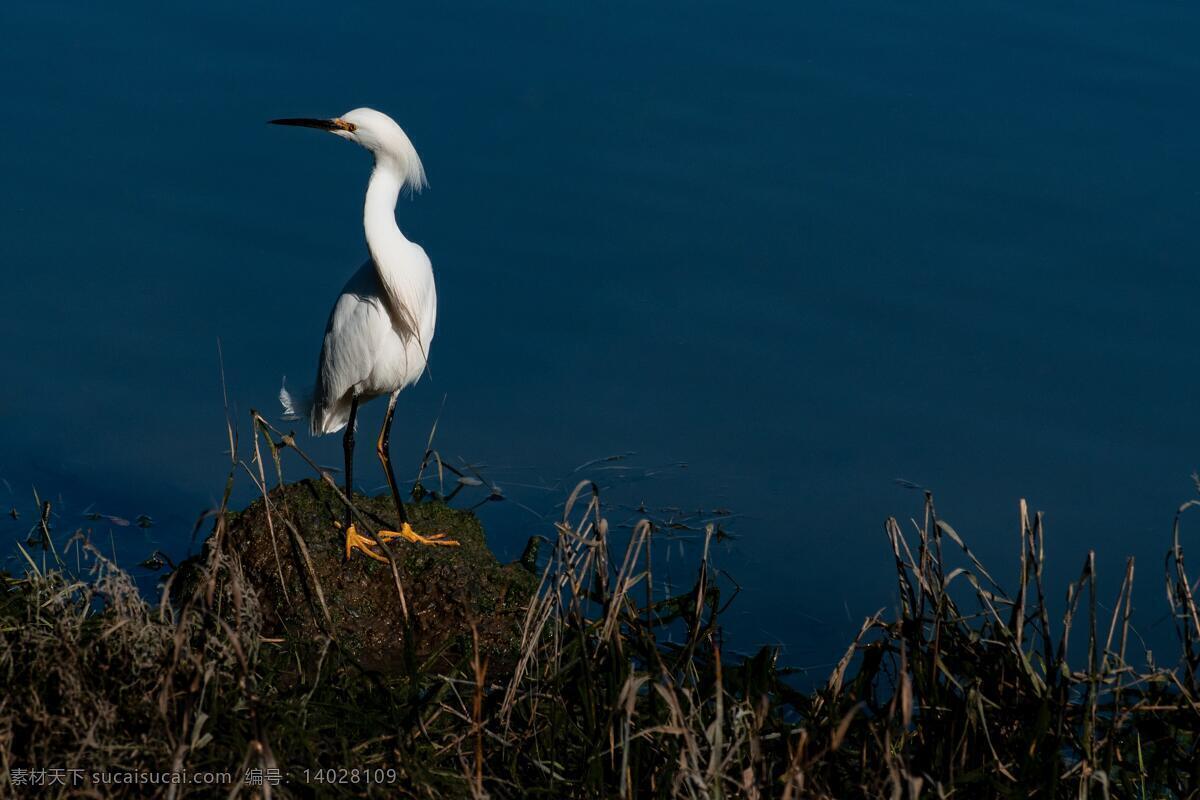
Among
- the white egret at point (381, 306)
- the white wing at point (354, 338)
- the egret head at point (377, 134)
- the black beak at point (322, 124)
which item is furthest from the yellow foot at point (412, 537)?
the black beak at point (322, 124)

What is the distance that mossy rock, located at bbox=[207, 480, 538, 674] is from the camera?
4023mm

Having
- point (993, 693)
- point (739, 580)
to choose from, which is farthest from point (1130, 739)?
point (739, 580)

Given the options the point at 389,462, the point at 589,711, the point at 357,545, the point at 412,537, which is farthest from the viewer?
the point at 389,462

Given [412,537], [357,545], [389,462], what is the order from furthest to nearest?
[389,462] → [412,537] → [357,545]

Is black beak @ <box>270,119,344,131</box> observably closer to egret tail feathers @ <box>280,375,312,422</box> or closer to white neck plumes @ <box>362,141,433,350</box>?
white neck plumes @ <box>362,141,433,350</box>

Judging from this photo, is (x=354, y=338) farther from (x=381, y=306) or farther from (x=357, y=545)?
(x=357, y=545)

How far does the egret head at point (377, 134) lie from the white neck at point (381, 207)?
16mm

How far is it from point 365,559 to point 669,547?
1.26m

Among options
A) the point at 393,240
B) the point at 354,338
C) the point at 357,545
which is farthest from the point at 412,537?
the point at 393,240

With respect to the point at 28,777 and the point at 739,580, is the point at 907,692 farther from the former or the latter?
the point at 739,580

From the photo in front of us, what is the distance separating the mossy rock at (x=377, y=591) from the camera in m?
4.02

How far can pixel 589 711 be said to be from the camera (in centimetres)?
→ 296

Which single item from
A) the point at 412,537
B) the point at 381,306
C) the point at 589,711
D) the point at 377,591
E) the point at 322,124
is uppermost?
the point at 322,124

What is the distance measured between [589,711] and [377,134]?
8.12 feet
